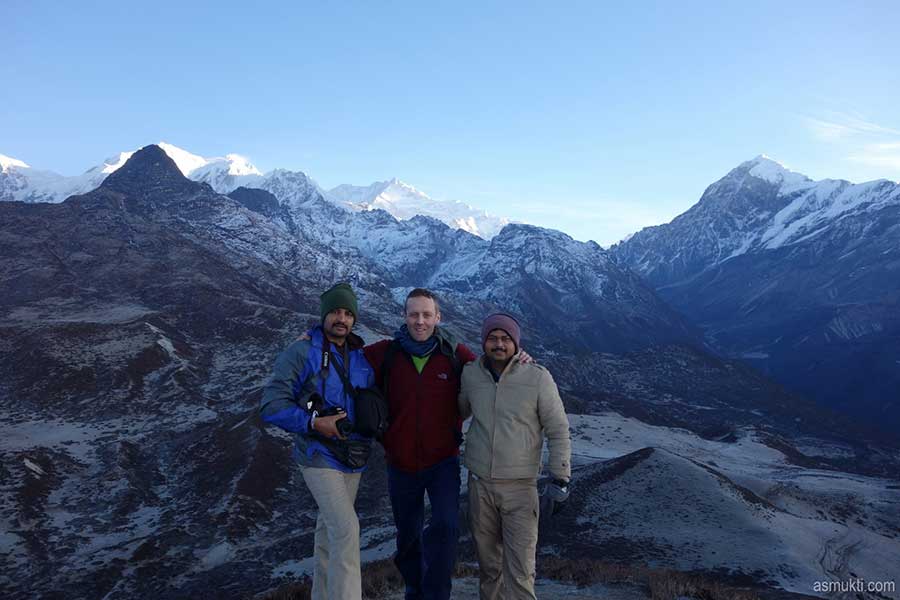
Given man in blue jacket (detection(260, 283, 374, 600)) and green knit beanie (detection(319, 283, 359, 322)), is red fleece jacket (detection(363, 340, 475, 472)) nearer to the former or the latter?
man in blue jacket (detection(260, 283, 374, 600))

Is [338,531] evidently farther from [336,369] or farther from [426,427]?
[336,369]

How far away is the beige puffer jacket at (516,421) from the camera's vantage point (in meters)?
7.13

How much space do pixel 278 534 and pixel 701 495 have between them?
23.9 meters

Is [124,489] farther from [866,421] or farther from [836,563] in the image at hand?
[866,421]

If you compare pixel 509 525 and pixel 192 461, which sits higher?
pixel 509 525

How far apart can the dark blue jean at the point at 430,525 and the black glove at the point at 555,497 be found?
3.67 ft

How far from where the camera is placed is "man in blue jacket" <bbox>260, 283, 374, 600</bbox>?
263 inches

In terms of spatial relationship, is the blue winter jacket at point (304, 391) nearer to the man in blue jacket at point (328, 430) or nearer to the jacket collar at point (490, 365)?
the man in blue jacket at point (328, 430)

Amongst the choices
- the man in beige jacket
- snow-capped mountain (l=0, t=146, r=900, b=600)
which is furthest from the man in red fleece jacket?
snow-capped mountain (l=0, t=146, r=900, b=600)

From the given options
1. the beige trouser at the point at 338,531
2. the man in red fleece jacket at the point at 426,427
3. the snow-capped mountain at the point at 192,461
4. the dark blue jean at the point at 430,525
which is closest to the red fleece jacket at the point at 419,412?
the man in red fleece jacket at the point at 426,427

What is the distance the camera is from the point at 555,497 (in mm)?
7289

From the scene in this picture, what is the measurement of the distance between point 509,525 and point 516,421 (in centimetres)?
130

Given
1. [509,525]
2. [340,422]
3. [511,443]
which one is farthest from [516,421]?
[340,422]

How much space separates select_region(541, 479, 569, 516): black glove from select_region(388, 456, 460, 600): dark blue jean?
112 centimetres
